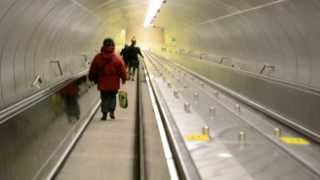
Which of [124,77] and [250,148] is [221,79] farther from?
[250,148]

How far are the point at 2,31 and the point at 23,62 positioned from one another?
281 centimetres

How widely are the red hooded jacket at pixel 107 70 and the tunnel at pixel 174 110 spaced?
0.50 meters

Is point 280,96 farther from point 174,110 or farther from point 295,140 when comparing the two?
point 174,110

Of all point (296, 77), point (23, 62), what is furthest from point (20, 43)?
point (296, 77)

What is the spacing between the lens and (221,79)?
66.8 feet

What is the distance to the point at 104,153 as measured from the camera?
320 inches

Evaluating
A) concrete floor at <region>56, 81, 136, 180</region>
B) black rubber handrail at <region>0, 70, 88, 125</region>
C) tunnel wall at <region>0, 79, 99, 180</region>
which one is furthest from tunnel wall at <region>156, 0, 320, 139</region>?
black rubber handrail at <region>0, 70, 88, 125</region>

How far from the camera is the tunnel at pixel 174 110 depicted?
21.5 ft

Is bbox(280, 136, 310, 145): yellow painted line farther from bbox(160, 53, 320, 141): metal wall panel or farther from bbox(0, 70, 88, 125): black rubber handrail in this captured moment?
bbox(0, 70, 88, 125): black rubber handrail

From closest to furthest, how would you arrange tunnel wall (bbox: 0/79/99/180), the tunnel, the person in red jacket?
1. tunnel wall (bbox: 0/79/99/180)
2. the tunnel
3. the person in red jacket

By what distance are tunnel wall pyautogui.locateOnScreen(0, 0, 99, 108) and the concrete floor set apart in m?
1.68

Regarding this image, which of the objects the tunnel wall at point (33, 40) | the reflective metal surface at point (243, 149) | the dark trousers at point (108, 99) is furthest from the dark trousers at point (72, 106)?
the reflective metal surface at point (243, 149)

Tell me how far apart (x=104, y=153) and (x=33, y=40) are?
6.64m

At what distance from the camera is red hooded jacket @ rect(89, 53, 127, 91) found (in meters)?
11.0
